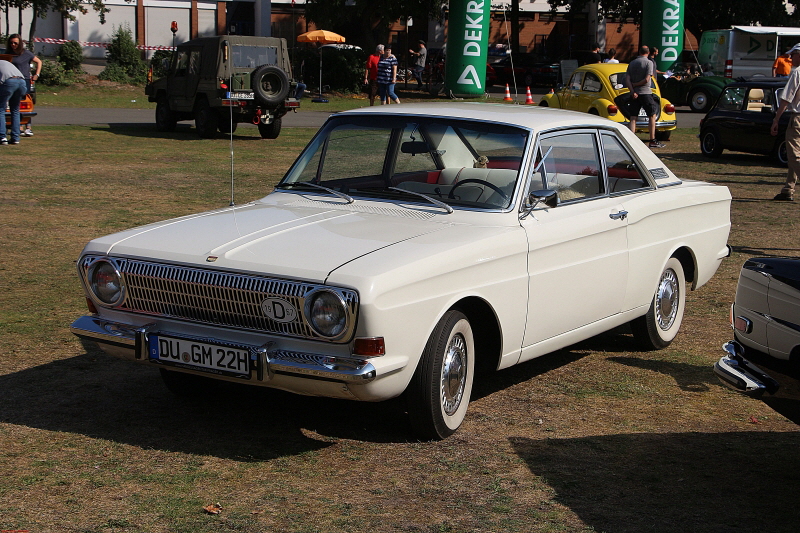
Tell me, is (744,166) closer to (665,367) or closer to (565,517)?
(665,367)

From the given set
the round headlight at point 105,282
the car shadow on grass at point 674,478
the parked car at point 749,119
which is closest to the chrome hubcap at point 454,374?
the car shadow on grass at point 674,478

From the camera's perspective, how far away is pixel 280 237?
4945 mm

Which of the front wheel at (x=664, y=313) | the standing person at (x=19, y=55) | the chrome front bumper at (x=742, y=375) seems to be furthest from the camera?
the standing person at (x=19, y=55)

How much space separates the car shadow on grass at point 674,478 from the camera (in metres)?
4.11

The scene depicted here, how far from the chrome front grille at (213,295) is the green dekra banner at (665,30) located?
32059 mm

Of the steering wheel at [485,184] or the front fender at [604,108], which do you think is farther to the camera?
the front fender at [604,108]

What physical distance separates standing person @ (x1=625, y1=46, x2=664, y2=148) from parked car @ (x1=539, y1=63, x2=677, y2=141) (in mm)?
448

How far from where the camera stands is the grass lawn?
4082 mm

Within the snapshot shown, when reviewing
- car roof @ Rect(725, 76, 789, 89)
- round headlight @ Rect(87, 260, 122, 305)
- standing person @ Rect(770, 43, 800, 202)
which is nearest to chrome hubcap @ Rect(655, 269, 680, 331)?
round headlight @ Rect(87, 260, 122, 305)

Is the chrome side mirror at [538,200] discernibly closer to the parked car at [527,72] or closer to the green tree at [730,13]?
the parked car at [527,72]

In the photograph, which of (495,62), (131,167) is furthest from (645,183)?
(495,62)

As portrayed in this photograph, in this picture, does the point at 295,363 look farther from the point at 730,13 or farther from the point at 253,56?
the point at 730,13

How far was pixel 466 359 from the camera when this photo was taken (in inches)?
199

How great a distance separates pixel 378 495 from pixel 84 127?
20.2m
